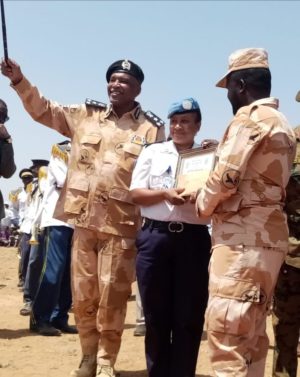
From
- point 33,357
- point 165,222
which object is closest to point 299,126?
point 165,222

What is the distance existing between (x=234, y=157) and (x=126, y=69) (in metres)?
1.66

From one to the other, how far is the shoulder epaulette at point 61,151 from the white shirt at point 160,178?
2385mm

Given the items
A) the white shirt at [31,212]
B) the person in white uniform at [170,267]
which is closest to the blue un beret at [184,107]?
the person in white uniform at [170,267]

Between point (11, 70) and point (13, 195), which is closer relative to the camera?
point (11, 70)

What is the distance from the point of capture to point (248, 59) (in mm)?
3475

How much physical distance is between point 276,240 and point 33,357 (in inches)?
118

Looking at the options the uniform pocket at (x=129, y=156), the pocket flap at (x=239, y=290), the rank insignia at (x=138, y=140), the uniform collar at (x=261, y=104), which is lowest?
the pocket flap at (x=239, y=290)

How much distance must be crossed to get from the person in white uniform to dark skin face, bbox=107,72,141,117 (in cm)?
52

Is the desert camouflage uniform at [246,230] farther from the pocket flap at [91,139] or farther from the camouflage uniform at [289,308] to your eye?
the pocket flap at [91,139]

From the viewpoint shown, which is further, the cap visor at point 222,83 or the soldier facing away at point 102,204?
the soldier facing away at point 102,204

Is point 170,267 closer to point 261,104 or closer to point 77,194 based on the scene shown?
point 77,194

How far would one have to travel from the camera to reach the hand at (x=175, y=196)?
3863mm

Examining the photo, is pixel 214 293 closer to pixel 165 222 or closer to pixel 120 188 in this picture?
pixel 165 222

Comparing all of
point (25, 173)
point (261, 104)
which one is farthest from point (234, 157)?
point (25, 173)
